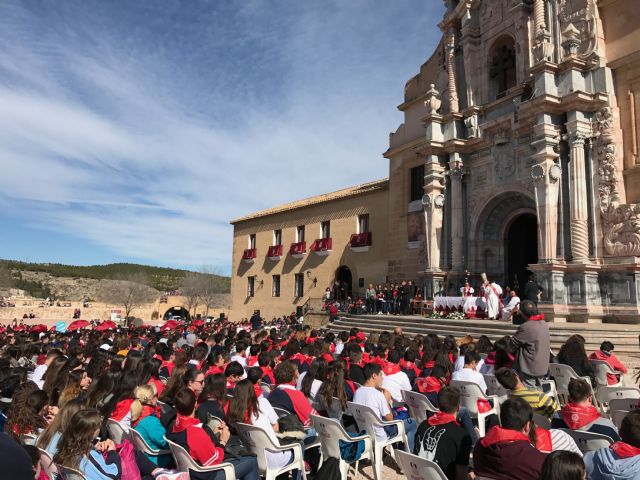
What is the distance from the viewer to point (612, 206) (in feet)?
48.9

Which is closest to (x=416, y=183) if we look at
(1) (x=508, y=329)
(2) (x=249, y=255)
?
(1) (x=508, y=329)

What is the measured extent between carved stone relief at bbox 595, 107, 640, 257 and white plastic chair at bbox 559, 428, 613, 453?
40.9 feet

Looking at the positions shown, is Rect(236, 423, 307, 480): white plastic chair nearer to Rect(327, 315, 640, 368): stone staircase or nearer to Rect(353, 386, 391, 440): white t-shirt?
A: Rect(353, 386, 391, 440): white t-shirt

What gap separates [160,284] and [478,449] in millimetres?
95162

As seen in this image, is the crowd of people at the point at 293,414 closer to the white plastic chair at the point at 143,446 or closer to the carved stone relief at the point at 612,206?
the white plastic chair at the point at 143,446

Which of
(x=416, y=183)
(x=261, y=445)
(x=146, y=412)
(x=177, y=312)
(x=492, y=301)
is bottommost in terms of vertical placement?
(x=177, y=312)

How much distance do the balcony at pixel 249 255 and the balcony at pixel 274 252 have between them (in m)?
2.16

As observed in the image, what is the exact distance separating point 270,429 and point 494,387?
12.5ft

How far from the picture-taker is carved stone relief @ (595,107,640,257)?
47.0 ft

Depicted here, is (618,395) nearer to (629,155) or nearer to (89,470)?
(89,470)

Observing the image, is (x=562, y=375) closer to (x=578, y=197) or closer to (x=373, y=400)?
(x=373, y=400)

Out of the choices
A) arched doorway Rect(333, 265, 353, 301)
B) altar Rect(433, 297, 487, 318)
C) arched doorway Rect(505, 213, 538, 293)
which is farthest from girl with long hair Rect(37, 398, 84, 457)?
arched doorway Rect(333, 265, 353, 301)

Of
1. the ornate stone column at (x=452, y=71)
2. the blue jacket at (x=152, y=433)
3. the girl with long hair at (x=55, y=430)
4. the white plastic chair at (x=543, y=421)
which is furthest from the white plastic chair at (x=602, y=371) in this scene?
the ornate stone column at (x=452, y=71)

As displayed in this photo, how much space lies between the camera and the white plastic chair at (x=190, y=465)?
3971mm
